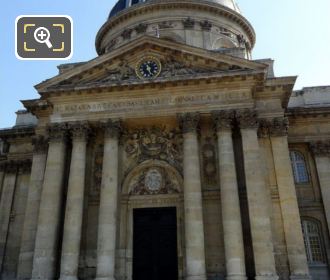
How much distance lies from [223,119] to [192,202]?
186 inches

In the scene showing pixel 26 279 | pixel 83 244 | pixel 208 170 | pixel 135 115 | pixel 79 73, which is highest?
pixel 79 73

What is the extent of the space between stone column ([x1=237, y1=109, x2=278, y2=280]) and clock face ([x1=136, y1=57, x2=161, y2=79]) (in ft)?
17.3

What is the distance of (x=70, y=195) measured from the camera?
792 inches

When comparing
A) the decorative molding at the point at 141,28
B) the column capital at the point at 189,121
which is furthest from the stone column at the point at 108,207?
the decorative molding at the point at 141,28

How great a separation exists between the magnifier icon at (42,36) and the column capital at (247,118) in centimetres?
1167

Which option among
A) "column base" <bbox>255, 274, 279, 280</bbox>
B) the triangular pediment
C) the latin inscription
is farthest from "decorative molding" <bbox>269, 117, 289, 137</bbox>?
"column base" <bbox>255, 274, 279, 280</bbox>

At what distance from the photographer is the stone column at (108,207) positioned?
18609mm

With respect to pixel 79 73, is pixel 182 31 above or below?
above

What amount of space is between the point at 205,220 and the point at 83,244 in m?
6.54

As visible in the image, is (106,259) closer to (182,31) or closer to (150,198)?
(150,198)

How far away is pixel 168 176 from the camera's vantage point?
21750 mm

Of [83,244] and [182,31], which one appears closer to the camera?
[83,244]

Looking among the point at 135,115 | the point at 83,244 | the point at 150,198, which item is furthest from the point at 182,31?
the point at 83,244

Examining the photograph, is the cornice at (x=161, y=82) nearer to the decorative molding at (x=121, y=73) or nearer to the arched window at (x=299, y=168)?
the decorative molding at (x=121, y=73)
